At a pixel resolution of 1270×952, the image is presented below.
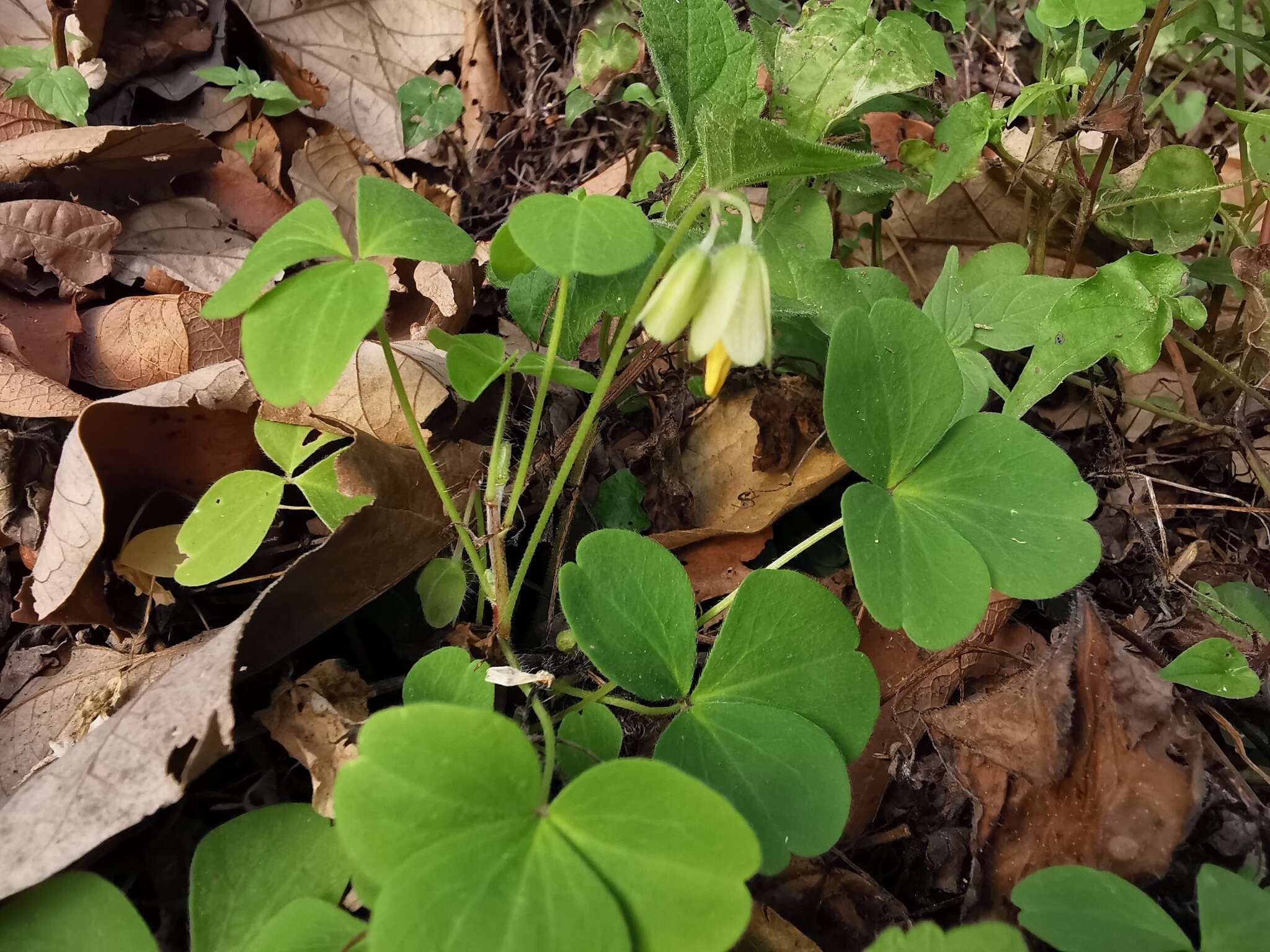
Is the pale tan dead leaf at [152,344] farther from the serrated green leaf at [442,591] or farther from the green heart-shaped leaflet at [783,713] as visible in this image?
the green heart-shaped leaflet at [783,713]

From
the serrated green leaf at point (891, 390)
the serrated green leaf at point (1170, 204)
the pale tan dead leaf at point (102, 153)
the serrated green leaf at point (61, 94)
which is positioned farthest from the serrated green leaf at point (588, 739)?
the serrated green leaf at point (61, 94)

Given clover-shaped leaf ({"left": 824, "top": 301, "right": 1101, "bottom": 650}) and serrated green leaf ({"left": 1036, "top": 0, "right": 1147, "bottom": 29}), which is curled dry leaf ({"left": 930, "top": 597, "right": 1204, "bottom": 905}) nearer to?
clover-shaped leaf ({"left": 824, "top": 301, "right": 1101, "bottom": 650})

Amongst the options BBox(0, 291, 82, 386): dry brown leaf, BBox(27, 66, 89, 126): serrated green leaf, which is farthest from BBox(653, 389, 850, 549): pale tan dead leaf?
BBox(27, 66, 89, 126): serrated green leaf

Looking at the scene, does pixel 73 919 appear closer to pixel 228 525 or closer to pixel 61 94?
pixel 228 525

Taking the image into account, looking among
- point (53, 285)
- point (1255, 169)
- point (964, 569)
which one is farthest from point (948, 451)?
point (53, 285)

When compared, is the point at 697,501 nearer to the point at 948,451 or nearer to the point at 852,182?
the point at 948,451
